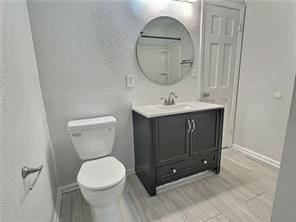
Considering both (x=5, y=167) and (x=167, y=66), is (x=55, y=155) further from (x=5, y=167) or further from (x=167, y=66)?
(x=167, y=66)

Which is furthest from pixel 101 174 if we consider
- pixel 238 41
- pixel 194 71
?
pixel 238 41

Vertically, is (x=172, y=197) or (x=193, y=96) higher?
(x=193, y=96)

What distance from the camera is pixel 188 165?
6.15 feet

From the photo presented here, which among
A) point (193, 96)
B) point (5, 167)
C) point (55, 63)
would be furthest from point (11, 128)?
point (193, 96)

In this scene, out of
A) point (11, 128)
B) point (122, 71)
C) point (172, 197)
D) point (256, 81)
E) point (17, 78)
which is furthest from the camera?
point (256, 81)

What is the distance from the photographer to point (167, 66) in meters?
2.06

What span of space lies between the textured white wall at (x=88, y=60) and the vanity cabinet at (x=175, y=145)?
344 mm

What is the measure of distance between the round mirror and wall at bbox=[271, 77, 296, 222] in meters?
1.58

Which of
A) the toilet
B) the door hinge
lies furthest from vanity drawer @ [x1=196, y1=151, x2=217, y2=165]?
the door hinge

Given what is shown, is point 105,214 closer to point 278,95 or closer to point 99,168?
point 99,168

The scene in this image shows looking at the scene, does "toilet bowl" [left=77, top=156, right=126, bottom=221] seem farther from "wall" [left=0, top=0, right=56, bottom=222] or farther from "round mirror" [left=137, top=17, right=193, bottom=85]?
"round mirror" [left=137, top=17, right=193, bottom=85]

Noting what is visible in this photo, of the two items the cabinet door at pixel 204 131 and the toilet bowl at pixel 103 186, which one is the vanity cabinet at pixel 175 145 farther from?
the toilet bowl at pixel 103 186

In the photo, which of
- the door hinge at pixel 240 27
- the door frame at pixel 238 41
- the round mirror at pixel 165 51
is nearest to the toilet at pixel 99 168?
the round mirror at pixel 165 51

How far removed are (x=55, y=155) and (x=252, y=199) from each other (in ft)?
6.78
